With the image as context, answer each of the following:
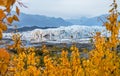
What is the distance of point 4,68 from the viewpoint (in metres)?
2.47

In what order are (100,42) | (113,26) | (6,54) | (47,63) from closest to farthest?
(6,54) < (47,63) < (100,42) < (113,26)

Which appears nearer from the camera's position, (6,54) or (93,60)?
(6,54)

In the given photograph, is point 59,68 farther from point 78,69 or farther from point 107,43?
point 107,43

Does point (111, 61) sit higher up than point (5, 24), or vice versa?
point (5, 24)

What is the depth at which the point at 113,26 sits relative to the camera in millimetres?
7191

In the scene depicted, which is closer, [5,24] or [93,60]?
[5,24]

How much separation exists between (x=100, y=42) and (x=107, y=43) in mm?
447

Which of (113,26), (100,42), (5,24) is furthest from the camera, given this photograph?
(113,26)

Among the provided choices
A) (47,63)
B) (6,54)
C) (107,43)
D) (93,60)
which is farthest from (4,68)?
(107,43)

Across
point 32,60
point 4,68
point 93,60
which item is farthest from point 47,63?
point 4,68

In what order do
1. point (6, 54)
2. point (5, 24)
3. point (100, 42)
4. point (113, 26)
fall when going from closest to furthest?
1. point (6, 54)
2. point (5, 24)
3. point (100, 42)
4. point (113, 26)

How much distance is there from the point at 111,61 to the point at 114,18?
1.08 metres

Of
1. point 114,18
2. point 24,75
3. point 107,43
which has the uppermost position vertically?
point 114,18

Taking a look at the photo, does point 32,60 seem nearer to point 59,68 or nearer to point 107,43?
point 59,68
